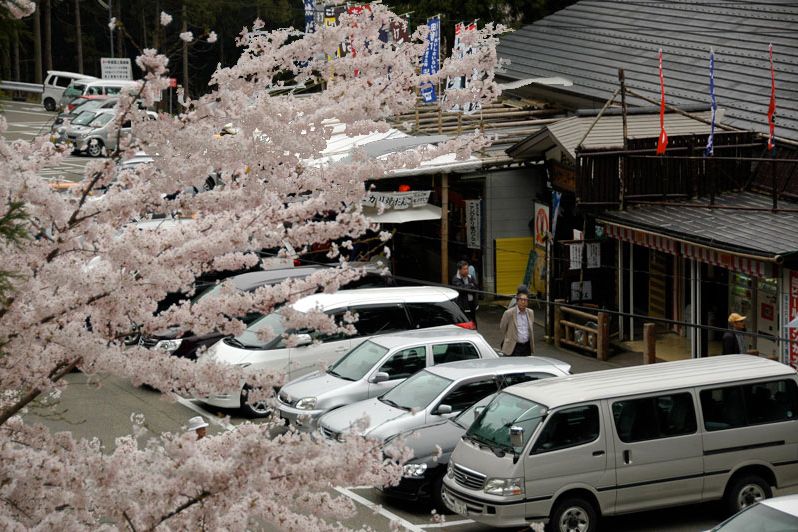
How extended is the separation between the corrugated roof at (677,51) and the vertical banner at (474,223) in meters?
3.69

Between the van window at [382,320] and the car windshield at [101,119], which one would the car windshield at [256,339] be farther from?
the car windshield at [101,119]

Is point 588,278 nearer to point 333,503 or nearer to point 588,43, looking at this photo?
point 588,43

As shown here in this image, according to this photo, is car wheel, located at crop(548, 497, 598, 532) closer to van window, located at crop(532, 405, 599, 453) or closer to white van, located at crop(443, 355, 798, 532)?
white van, located at crop(443, 355, 798, 532)

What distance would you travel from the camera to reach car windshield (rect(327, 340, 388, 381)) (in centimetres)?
1522

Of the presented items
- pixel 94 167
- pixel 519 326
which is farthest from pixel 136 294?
pixel 519 326

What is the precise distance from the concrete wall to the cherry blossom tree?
686 inches

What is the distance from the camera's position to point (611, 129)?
1953cm

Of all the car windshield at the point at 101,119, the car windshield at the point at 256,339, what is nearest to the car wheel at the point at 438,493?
the car windshield at the point at 256,339

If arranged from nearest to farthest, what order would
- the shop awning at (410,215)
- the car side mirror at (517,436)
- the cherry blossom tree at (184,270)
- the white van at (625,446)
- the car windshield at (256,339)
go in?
the cherry blossom tree at (184,270), the car side mirror at (517,436), the white van at (625,446), the car windshield at (256,339), the shop awning at (410,215)

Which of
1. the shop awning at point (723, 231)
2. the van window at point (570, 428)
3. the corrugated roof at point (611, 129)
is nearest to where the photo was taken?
the van window at point (570, 428)

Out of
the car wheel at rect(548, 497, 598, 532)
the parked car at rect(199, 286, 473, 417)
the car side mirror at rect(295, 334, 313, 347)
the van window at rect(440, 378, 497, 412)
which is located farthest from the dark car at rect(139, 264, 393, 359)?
the car side mirror at rect(295, 334, 313, 347)

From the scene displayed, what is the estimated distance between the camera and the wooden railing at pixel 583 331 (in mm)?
19078

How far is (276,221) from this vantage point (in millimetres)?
5434

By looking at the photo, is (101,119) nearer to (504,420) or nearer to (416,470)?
(416,470)
